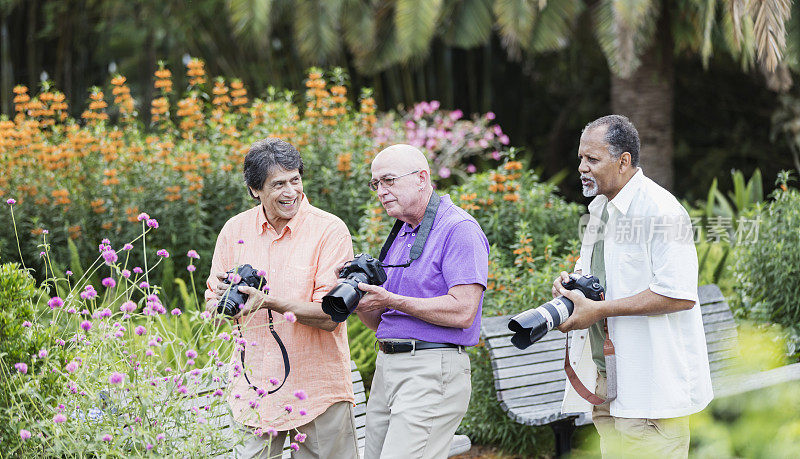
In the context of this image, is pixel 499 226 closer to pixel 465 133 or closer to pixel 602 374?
pixel 602 374

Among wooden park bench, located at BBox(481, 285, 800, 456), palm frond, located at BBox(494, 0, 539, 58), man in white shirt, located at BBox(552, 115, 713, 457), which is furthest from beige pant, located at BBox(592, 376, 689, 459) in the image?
palm frond, located at BBox(494, 0, 539, 58)

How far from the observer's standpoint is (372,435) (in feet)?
10.1

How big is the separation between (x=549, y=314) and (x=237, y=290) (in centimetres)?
100

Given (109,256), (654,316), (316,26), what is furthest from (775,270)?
(316,26)

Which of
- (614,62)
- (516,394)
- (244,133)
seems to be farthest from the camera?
(614,62)

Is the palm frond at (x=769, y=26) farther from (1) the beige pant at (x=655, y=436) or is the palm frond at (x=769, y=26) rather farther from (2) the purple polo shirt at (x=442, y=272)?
(2) the purple polo shirt at (x=442, y=272)

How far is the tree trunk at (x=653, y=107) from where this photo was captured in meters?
10.3

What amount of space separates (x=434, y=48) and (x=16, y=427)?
11.7 m

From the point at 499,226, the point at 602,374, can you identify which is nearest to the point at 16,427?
the point at 602,374

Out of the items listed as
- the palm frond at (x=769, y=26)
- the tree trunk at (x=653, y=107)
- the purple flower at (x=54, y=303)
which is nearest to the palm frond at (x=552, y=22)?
the tree trunk at (x=653, y=107)

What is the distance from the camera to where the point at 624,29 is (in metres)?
7.86

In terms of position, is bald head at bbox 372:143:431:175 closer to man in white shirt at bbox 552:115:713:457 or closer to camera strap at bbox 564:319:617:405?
man in white shirt at bbox 552:115:713:457

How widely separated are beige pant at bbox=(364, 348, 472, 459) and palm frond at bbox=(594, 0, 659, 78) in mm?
5443

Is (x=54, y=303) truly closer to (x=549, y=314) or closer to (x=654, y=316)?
(x=549, y=314)
